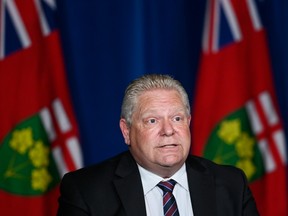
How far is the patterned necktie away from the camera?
1.97 meters

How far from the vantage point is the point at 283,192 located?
333 cm

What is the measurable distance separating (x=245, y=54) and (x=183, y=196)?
1462mm

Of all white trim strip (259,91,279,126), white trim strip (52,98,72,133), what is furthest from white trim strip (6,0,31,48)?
white trim strip (259,91,279,126)

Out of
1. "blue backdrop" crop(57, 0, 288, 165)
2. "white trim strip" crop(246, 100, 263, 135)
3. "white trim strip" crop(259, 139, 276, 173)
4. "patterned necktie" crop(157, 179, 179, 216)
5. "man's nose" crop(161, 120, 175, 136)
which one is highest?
"blue backdrop" crop(57, 0, 288, 165)

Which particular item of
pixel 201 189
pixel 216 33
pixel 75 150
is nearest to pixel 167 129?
pixel 201 189

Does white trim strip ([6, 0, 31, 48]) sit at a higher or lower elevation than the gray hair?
higher

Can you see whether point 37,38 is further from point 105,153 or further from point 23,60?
point 105,153

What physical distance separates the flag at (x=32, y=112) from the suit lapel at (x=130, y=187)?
1167mm

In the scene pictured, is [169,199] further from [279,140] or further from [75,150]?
[279,140]

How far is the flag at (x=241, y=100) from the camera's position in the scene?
3.27 m

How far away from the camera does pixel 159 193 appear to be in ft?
6.67

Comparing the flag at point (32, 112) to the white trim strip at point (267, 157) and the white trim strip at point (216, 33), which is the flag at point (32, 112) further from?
the white trim strip at point (267, 157)

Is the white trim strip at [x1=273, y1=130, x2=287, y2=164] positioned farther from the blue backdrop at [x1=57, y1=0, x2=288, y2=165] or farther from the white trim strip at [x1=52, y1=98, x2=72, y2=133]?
the white trim strip at [x1=52, y1=98, x2=72, y2=133]

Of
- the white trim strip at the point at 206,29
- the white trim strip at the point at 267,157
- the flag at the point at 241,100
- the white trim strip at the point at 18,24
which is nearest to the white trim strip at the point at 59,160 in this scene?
the white trim strip at the point at 18,24
